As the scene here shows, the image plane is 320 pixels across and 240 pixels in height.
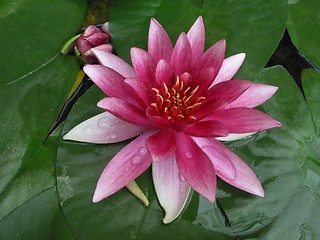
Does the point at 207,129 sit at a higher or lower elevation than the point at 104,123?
higher

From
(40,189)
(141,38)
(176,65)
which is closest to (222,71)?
(176,65)

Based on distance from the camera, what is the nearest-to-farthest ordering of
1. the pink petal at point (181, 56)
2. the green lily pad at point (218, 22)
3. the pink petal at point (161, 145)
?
the pink petal at point (161, 145) → the pink petal at point (181, 56) → the green lily pad at point (218, 22)

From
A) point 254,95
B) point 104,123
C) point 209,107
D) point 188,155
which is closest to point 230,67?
point 254,95

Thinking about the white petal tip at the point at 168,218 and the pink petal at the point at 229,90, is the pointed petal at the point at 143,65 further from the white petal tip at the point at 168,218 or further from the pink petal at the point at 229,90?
the white petal tip at the point at 168,218

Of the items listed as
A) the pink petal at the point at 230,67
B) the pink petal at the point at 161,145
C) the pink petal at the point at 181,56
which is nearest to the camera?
the pink petal at the point at 161,145

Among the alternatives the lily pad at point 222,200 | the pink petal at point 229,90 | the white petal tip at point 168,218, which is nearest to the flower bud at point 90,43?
the lily pad at point 222,200

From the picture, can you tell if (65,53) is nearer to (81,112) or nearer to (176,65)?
(81,112)

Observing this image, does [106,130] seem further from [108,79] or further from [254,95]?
[254,95]

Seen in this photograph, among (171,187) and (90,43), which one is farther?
(90,43)

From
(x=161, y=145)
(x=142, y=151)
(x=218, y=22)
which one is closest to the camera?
(x=161, y=145)
